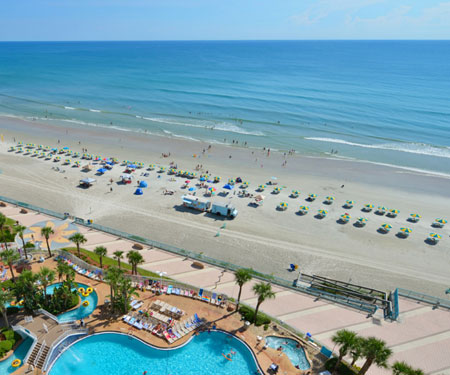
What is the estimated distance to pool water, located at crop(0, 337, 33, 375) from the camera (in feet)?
63.7

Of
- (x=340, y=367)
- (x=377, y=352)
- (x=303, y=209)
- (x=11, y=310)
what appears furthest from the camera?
(x=303, y=209)

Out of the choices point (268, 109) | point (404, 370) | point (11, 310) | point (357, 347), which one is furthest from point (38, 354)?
point (268, 109)

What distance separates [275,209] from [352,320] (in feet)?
70.7

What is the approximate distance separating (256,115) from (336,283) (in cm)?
6908

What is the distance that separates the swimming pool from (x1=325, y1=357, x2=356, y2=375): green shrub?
16.4 feet

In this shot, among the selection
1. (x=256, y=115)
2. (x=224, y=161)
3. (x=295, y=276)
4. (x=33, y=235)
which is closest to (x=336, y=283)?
(x=295, y=276)

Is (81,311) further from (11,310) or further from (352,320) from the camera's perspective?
(352,320)

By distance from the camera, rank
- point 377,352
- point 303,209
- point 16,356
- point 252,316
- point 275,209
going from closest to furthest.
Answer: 1. point 377,352
2. point 16,356
3. point 252,316
4. point 303,209
5. point 275,209

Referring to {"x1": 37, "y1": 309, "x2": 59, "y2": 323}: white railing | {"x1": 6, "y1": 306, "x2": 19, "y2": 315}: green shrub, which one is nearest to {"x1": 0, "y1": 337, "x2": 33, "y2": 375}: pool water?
{"x1": 37, "y1": 309, "x2": 59, "y2": 323}: white railing

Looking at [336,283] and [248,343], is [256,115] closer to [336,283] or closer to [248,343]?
[336,283]

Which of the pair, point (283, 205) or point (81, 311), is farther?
point (283, 205)

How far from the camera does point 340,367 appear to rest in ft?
68.2

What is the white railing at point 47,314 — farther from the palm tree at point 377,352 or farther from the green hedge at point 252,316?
the palm tree at point 377,352

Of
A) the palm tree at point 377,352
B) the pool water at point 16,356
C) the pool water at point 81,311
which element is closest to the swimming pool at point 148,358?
the pool water at point 16,356
